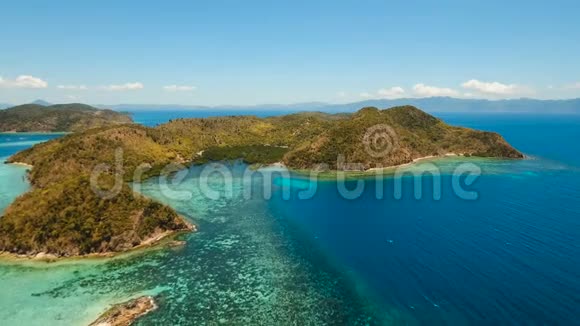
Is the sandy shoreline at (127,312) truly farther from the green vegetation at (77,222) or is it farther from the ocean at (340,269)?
the green vegetation at (77,222)

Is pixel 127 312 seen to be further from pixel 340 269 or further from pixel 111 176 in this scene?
pixel 111 176

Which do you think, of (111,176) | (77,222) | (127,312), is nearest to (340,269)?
(127,312)

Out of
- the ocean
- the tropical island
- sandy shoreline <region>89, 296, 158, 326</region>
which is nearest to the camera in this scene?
sandy shoreline <region>89, 296, 158, 326</region>

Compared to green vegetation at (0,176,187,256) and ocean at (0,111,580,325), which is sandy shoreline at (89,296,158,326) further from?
green vegetation at (0,176,187,256)

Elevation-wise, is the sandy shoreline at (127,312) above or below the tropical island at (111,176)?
below

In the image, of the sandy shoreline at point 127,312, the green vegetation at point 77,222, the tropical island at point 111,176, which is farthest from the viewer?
the tropical island at point 111,176

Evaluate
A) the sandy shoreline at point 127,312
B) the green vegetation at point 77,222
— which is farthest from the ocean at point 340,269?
the green vegetation at point 77,222

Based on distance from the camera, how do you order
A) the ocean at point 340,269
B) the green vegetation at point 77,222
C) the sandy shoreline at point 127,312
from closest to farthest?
the sandy shoreline at point 127,312, the ocean at point 340,269, the green vegetation at point 77,222

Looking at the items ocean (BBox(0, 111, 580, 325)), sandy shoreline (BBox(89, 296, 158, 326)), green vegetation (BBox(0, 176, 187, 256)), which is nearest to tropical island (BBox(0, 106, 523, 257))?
green vegetation (BBox(0, 176, 187, 256))

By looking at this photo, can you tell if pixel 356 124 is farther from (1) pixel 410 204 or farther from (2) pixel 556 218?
(2) pixel 556 218
